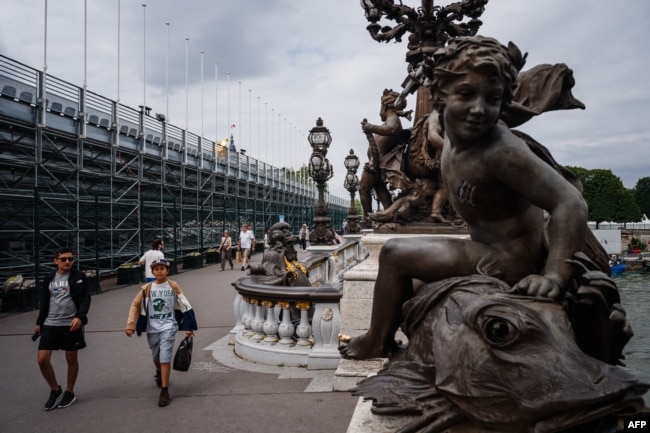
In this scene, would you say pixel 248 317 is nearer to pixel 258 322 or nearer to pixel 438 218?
pixel 258 322

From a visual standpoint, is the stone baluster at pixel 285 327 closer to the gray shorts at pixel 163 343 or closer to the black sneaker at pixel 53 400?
the gray shorts at pixel 163 343

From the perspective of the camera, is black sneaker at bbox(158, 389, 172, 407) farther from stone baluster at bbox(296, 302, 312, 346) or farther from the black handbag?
stone baluster at bbox(296, 302, 312, 346)

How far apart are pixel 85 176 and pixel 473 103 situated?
19.3 meters

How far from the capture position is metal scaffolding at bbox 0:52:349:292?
14055 millimetres

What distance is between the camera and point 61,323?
5348mm

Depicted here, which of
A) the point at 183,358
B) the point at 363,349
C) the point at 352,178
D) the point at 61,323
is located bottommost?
the point at 183,358

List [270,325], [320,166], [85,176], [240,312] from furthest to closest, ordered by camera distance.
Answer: [85,176]
[320,166]
[240,312]
[270,325]

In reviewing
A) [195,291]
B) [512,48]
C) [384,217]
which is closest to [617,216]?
[195,291]

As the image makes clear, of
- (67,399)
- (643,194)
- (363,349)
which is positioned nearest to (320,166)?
(67,399)

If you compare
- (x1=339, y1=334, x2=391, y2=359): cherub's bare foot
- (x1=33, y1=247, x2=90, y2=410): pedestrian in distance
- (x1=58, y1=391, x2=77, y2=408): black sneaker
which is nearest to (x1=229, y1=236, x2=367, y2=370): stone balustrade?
(x1=33, y1=247, x2=90, y2=410): pedestrian in distance

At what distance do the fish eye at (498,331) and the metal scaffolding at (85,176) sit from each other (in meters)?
12.5

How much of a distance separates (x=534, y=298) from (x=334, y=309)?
15.0 ft

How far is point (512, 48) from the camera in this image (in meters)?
1.89

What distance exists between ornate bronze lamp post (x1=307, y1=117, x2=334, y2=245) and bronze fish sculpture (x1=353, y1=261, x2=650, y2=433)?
40.7ft
